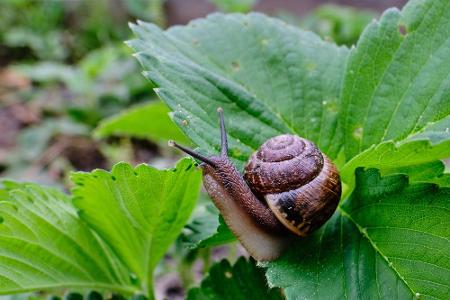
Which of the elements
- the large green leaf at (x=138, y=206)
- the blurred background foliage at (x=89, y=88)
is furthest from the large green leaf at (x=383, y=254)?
the blurred background foliage at (x=89, y=88)

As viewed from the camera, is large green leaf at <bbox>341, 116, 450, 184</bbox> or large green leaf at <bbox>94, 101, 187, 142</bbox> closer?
large green leaf at <bbox>341, 116, 450, 184</bbox>

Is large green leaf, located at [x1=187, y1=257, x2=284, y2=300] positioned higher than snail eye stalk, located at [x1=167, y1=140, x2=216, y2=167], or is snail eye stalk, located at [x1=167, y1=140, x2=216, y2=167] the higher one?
snail eye stalk, located at [x1=167, y1=140, x2=216, y2=167]

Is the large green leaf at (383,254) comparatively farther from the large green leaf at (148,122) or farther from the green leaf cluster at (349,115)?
the large green leaf at (148,122)

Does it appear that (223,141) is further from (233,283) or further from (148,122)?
(148,122)

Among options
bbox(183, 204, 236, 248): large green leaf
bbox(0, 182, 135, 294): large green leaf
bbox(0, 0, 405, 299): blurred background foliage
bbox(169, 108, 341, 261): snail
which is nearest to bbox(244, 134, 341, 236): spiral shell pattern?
bbox(169, 108, 341, 261): snail

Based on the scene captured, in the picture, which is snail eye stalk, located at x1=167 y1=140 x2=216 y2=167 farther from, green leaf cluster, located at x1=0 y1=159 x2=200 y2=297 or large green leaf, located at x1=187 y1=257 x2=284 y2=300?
large green leaf, located at x1=187 y1=257 x2=284 y2=300

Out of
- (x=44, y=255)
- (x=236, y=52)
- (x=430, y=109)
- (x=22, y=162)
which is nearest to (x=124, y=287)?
(x=44, y=255)

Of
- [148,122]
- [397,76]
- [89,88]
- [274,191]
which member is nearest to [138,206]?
[274,191]
